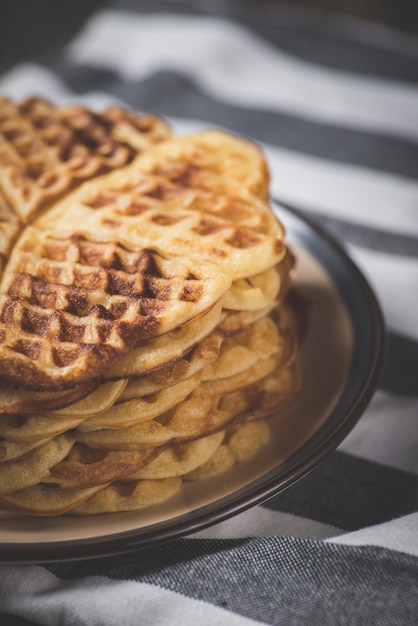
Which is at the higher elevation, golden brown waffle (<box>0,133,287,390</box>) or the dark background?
golden brown waffle (<box>0,133,287,390</box>)

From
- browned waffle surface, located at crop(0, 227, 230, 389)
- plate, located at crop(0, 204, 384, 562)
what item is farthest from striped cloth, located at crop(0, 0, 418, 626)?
browned waffle surface, located at crop(0, 227, 230, 389)

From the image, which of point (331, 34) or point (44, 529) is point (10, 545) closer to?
point (44, 529)

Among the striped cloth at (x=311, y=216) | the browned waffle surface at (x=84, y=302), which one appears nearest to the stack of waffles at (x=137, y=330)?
the browned waffle surface at (x=84, y=302)

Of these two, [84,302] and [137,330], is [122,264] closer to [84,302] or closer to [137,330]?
[84,302]

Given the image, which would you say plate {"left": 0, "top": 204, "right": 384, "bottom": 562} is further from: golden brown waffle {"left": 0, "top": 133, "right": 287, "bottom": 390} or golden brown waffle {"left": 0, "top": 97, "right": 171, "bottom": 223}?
golden brown waffle {"left": 0, "top": 97, "right": 171, "bottom": 223}

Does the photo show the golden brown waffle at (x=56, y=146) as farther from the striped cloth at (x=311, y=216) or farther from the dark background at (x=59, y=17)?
the dark background at (x=59, y=17)

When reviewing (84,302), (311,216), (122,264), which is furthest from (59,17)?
(84,302)
